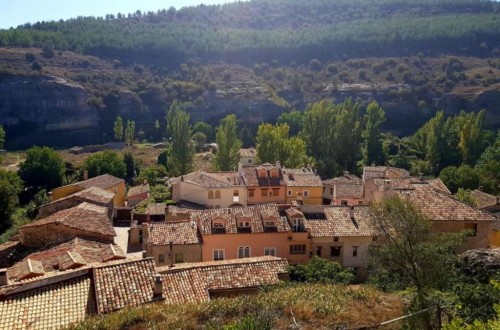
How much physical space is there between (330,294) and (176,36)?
5811 inches

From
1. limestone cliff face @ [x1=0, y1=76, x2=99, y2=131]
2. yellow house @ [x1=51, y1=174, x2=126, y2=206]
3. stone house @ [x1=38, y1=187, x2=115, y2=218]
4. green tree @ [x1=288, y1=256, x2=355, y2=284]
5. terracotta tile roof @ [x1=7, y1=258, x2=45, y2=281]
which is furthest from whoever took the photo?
limestone cliff face @ [x1=0, y1=76, x2=99, y2=131]

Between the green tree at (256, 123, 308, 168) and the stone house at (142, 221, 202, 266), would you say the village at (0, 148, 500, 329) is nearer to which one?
the stone house at (142, 221, 202, 266)

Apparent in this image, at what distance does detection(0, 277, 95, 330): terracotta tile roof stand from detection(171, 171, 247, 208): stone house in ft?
78.1

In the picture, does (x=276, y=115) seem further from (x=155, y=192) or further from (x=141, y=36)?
(x=141, y=36)

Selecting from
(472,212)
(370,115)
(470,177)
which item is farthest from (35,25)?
(472,212)

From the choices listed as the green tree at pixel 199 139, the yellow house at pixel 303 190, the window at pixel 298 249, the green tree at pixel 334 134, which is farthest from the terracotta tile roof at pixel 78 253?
the green tree at pixel 199 139

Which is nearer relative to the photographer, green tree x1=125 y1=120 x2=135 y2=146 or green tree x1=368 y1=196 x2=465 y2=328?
green tree x1=368 y1=196 x2=465 y2=328

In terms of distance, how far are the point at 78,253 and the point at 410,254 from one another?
52.1 ft

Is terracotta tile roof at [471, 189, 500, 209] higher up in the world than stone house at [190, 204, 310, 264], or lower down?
lower down

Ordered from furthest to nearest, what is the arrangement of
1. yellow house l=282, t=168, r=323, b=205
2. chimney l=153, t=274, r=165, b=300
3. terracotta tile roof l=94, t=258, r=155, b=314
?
yellow house l=282, t=168, r=323, b=205
chimney l=153, t=274, r=165, b=300
terracotta tile roof l=94, t=258, r=155, b=314

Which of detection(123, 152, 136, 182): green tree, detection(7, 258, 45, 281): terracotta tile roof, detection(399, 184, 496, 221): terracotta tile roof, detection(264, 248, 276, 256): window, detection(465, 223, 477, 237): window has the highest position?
detection(399, 184, 496, 221): terracotta tile roof

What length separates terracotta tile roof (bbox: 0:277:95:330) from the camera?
573 inches

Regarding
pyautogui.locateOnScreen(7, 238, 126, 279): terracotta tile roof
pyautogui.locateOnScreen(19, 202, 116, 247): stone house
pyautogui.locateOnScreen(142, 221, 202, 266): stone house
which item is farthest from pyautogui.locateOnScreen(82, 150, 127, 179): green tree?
pyautogui.locateOnScreen(7, 238, 126, 279): terracotta tile roof

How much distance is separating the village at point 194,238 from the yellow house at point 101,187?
3.8 inches
